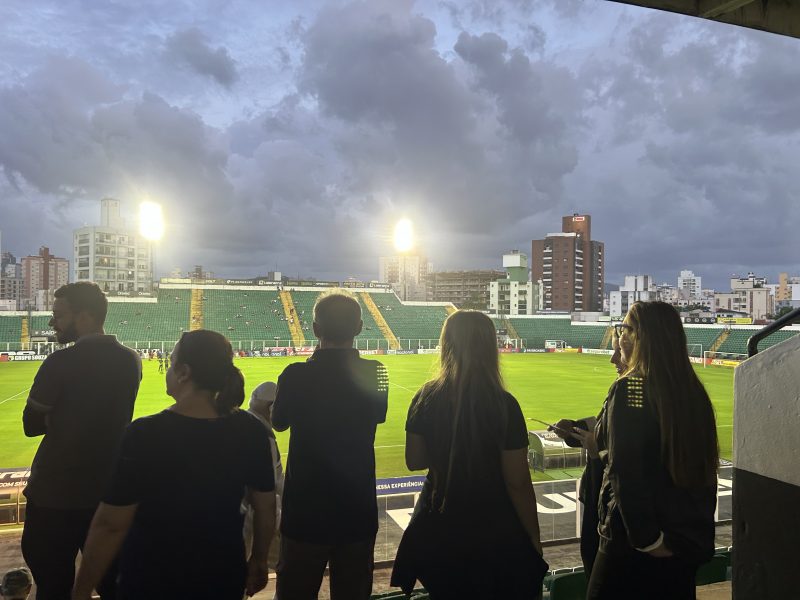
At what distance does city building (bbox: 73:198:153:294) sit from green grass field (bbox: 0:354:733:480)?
5207cm

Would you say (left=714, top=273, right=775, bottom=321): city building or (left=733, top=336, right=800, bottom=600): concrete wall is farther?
(left=714, top=273, right=775, bottom=321): city building

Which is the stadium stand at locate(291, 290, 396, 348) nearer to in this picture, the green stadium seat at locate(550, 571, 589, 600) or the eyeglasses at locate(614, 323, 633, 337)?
the green stadium seat at locate(550, 571, 589, 600)

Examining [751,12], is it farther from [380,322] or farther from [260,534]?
[380,322]

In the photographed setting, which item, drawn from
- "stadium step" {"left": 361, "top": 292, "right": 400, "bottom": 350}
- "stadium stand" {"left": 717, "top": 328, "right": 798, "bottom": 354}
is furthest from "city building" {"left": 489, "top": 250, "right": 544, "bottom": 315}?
"stadium stand" {"left": 717, "top": 328, "right": 798, "bottom": 354}

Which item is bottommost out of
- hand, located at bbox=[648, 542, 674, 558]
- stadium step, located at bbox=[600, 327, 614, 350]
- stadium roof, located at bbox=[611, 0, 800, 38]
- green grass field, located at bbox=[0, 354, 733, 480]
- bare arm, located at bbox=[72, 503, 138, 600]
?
green grass field, located at bbox=[0, 354, 733, 480]

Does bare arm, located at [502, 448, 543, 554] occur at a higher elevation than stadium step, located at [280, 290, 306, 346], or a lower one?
higher

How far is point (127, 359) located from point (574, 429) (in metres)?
2.29

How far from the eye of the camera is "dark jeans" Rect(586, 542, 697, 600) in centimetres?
245

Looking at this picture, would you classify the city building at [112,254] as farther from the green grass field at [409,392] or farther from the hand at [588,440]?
the hand at [588,440]

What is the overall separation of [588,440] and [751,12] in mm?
4707

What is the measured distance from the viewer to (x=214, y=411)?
2.27 metres

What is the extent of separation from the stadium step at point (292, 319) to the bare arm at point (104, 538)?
59088mm

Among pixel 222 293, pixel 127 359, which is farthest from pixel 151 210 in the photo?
pixel 127 359

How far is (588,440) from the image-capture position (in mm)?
2883
